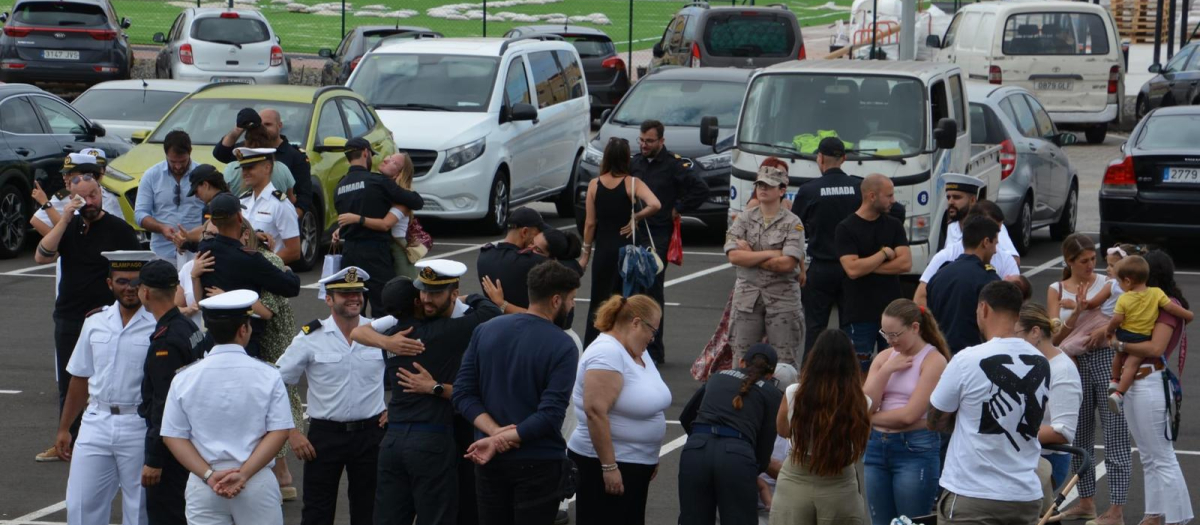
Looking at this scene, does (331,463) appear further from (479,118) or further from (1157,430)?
(479,118)

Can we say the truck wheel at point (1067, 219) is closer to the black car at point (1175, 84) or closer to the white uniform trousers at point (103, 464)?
the black car at point (1175, 84)

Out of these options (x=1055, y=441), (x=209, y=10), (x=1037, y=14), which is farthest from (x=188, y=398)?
(x=209, y=10)

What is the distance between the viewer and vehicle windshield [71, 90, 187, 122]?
765 inches

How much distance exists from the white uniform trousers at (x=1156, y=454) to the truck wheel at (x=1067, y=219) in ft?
32.8

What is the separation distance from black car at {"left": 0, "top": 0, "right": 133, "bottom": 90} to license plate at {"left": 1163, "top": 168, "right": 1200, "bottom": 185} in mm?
18215

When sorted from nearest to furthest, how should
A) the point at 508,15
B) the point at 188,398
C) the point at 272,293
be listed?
1. the point at 188,398
2. the point at 272,293
3. the point at 508,15

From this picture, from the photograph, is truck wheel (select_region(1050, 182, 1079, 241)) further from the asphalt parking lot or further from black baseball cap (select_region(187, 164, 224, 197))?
black baseball cap (select_region(187, 164, 224, 197))

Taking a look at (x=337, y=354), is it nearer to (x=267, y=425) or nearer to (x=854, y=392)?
(x=267, y=425)

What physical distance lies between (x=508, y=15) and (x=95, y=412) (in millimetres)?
50312

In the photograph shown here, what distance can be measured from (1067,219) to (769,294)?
360 inches

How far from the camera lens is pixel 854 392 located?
6453 millimetres

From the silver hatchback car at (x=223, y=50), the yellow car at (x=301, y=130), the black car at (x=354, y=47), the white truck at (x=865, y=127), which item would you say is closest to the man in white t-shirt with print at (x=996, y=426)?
the white truck at (x=865, y=127)

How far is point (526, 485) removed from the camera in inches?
270

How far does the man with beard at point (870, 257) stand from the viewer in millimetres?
9719
